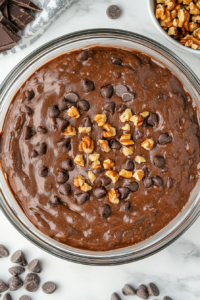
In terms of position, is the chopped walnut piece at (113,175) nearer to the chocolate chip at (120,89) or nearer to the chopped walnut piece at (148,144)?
the chopped walnut piece at (148,144)

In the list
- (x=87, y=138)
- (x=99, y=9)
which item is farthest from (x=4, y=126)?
(x=99, y=9)

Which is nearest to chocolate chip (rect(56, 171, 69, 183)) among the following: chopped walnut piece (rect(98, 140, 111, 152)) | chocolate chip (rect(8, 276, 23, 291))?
chopped walnut piece (rect(98, 140, 111, 152))

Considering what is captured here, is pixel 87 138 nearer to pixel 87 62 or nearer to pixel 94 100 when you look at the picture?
pixel 94 100

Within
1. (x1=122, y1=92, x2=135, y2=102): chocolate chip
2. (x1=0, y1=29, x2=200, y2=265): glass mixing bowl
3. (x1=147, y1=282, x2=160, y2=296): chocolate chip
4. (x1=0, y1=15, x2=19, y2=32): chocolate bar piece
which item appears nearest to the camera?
(x1=122, y1=92, x2=135, y2=102): chocolate chip

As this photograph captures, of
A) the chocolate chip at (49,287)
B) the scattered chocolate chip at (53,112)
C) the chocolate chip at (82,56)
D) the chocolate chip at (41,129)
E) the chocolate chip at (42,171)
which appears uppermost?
the chocolate chip at (82,56)

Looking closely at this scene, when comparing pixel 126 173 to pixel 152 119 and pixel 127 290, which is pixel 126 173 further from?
pixel 127 290

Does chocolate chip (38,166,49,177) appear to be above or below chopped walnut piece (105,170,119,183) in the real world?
above

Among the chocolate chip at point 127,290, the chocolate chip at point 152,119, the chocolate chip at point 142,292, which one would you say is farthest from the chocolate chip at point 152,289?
the chocolate chip at point 152,119

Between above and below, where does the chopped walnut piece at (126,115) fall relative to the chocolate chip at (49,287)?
above

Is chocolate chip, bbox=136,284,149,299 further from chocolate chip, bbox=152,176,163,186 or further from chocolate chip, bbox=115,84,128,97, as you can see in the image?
chocolate chip, bbox=115,84,128,97
